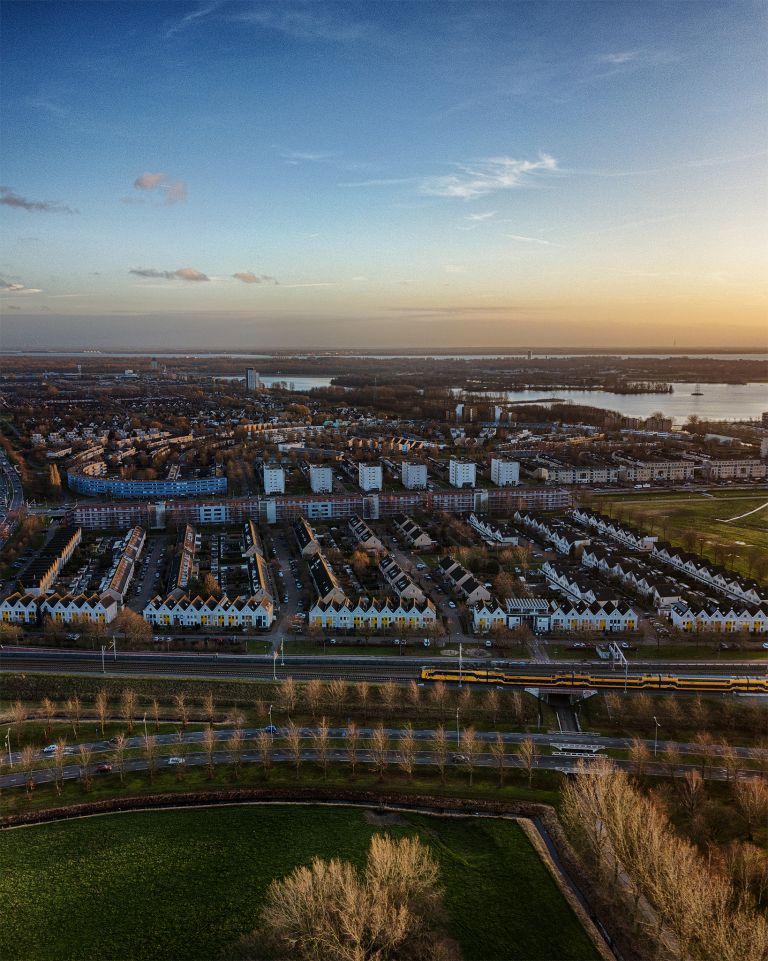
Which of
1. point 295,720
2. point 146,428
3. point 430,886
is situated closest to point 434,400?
point 146,428

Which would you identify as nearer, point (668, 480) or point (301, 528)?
point (301, 528)

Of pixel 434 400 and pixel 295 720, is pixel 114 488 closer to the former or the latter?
pixel 295 720

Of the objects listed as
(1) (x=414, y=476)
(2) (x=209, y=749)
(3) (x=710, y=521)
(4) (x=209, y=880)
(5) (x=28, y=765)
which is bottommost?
(4) (x=209, y=880)

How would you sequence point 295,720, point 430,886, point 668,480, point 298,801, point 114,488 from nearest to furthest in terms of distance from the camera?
point 430,886 < point 298,801 < point 295,720 < point 114,488 < point 668,480

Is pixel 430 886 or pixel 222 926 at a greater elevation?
pixel 430 886

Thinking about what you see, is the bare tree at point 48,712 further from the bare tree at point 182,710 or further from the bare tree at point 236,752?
the bare tree at point 236,752

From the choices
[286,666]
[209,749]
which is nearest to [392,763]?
[209,749]

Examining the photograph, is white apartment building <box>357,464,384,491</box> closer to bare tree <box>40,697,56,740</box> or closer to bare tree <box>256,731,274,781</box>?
bare tree <box>40,697,56,740</box>

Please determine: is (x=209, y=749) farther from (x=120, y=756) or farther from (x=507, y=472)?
(x=507, y=472)
